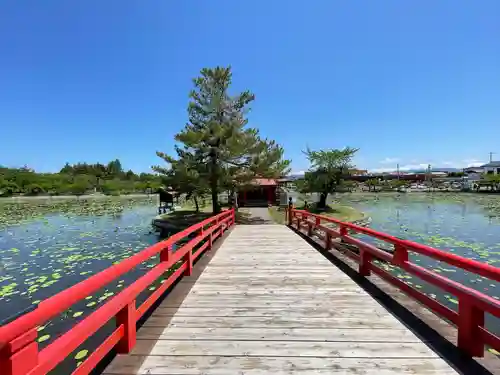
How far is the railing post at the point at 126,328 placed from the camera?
2648 millimetres

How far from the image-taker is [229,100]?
20609 mm

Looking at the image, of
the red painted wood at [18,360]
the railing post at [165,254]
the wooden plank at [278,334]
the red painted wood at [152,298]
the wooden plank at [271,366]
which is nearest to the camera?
the red painted wood at [18,360]

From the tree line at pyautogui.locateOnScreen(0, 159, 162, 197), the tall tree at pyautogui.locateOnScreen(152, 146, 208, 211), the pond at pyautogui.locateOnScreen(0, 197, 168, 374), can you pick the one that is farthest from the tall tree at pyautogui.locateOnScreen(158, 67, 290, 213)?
the tree line at pyautogui.locateOnScreen(0, 159, 162, 197)

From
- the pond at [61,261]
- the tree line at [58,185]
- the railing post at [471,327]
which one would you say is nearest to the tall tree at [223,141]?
the pond at [61,261]

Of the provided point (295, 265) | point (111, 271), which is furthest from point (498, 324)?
point (111, 271)

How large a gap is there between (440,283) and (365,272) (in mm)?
2079

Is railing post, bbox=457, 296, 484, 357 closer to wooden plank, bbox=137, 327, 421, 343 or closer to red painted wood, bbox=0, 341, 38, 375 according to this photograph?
wooden plank, bbox=137, 327, 421, 343

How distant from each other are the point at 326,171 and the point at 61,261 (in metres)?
22.6

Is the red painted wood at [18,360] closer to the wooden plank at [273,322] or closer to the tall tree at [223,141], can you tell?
the wooden plank at [273,322]

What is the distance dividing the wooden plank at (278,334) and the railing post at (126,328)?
0.74 ft

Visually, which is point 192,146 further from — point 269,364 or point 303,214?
point 269,364

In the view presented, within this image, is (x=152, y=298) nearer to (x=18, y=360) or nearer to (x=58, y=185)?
(x=18, y=360)

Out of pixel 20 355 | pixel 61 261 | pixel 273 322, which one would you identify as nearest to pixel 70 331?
pixel 20 355

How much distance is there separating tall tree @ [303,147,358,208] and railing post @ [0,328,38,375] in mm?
26186
